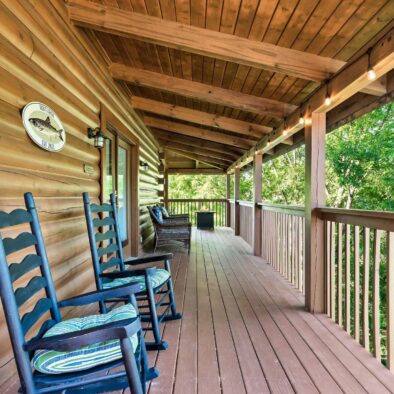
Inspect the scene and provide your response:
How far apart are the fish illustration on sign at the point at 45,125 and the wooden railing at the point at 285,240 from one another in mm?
2627

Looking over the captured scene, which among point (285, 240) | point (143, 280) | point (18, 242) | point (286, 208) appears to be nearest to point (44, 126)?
point (18, 242)

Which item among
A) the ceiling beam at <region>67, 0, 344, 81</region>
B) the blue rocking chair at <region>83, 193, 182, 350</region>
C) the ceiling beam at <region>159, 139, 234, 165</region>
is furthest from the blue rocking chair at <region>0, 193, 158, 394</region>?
the ceiling beam at <region>159, 139, 234, 165</region>

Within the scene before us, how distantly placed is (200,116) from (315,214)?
2895 mm

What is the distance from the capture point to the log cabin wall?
1.73 meters

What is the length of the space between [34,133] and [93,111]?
4.19 feet

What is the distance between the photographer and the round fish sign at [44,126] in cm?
193

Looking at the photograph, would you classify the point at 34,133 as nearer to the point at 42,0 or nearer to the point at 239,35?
the point at 42,0

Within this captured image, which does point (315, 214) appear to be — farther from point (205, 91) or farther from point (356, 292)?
point (205, 91)

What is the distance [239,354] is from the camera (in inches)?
79.7

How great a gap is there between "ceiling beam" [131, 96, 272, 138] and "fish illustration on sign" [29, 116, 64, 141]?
2951mm

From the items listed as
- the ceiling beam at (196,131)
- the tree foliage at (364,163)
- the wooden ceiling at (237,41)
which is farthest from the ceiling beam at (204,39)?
the tree foliage at (364,163)

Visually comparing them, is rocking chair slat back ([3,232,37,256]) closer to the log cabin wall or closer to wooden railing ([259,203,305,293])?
the log cabin wall

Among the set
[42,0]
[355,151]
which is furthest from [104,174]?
[355,151]

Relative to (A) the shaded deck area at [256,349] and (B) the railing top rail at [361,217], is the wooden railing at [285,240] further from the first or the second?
(B) the railing top rail at [361,217]
